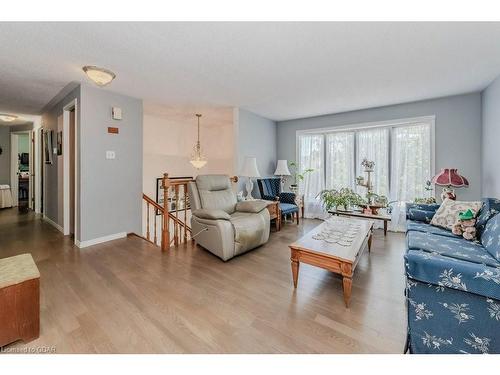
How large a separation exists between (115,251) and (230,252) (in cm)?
156

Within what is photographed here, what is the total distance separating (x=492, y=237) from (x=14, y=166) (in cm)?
938

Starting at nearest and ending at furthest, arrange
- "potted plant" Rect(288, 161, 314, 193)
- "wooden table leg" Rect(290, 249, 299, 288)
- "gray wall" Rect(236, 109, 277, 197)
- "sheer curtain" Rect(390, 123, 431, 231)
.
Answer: "wooden table leg" Rect(290, 249, 299, 288), "sheer curtain" Rect(390, 123, 431, 231), "gray wall" Rect(236, 109, 277, 197), "potted plant" Rect(288, 161, 314, 193)

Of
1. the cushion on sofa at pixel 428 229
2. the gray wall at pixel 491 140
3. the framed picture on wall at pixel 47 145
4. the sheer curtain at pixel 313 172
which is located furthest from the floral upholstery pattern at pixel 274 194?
the framed picture on wall at pixel 47 145

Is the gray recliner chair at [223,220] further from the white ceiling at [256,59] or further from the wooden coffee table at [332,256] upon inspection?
the white ceiling at [256,59]

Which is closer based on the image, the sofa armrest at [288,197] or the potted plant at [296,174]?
the sofa armrest at [288,197]

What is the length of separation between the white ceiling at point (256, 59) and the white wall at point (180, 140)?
1.16 m

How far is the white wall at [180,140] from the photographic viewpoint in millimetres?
4832

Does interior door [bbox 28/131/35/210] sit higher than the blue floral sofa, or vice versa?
interior door [bbox 28/131/35/210]

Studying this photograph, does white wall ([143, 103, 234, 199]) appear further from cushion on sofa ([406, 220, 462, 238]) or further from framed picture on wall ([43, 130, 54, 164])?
cushion on sofa ([406, 220, 462, 238])

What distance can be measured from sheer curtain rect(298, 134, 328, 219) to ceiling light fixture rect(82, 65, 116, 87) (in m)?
3.88

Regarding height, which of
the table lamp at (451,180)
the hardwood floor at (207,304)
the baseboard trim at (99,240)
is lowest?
the hardwood floor at (207,304)

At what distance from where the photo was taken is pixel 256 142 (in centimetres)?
487

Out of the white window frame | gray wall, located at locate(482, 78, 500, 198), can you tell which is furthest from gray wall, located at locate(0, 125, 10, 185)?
gray wall, located at locate(482, 78, 500, 198)

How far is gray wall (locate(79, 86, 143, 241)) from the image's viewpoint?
10.3ft
